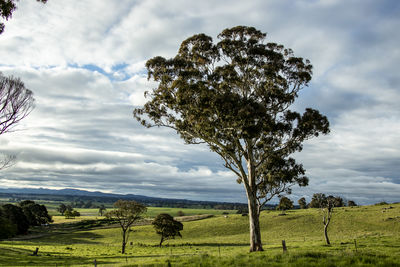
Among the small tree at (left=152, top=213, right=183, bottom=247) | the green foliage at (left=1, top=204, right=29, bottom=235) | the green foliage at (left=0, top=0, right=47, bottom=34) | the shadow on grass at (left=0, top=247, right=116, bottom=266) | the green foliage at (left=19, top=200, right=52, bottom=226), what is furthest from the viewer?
the green foliage at (left=19, top=200, right=52, bottom=226)

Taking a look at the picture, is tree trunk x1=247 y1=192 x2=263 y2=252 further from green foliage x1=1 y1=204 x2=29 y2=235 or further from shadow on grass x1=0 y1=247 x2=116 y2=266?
green foliage x1=1 y1=204 x2=29 y2=235

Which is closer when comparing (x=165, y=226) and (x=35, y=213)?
(x=165, y=226)

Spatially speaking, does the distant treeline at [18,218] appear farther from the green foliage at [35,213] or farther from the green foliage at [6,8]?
the green foliage at [6,8]

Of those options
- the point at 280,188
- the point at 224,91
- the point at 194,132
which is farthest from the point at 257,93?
the point at 280,188

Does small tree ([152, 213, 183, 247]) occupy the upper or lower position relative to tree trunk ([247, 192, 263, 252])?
lower

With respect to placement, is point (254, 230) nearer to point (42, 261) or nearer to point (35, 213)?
point (42, 261)

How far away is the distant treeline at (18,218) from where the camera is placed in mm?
75812

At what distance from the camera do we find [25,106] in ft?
74.6

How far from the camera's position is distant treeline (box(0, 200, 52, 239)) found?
249 ft

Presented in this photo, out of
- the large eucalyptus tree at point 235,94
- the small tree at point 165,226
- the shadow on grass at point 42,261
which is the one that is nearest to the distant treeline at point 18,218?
the small tree at point 165,226

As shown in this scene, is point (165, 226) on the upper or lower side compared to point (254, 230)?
lower

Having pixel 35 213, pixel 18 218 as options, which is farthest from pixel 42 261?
pixel 35 213

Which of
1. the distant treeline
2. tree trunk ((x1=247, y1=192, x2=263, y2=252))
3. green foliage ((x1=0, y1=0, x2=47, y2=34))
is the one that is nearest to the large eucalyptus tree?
tree trunk ((x1=247, y1=192, x2=263, y2=252))

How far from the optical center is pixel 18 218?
284 ft
